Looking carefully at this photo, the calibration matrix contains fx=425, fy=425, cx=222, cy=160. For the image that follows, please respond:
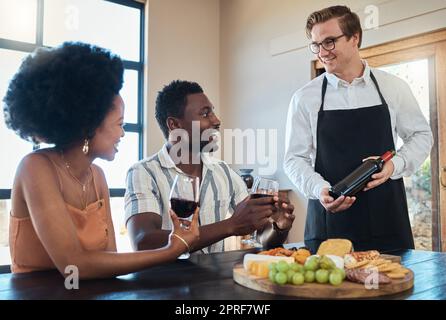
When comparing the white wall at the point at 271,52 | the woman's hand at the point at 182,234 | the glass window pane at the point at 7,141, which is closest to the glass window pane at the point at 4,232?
the glass window pane at the point at 7,141

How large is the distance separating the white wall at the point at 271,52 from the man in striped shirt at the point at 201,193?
2.35 meters

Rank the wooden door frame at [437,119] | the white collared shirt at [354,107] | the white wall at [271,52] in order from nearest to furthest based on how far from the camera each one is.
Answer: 1. the white collared shirt at [354,107]
2. the wooden door frame at [437,119]
3. the white wall at [271,52]

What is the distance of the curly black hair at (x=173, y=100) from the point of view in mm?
1981

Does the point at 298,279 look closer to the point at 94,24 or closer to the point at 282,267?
the point at 282,267

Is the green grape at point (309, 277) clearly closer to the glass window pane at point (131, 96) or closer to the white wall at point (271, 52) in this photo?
the white wall at point (271, 52)

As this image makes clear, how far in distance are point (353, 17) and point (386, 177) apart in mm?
824

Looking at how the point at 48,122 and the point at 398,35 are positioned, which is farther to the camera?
the point at 398,35

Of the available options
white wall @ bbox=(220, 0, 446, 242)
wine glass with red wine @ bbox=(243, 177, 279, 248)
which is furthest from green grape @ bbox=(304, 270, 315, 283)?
white wall @ bbox=(220, 0, 446, 242)

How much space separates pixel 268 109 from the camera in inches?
188

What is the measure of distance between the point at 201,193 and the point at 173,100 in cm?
46

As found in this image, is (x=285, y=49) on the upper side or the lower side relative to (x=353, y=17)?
upper

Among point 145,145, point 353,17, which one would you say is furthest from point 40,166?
point 145,145

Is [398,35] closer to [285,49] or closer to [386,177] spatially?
[285,49]

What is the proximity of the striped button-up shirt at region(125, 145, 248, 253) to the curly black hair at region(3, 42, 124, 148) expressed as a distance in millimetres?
423
